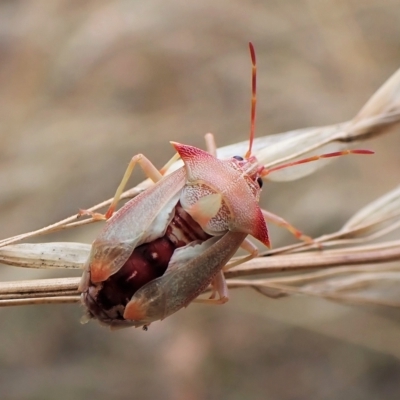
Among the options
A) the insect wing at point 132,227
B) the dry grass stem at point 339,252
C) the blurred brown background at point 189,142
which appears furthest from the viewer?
the blurred brown background at point 189,142

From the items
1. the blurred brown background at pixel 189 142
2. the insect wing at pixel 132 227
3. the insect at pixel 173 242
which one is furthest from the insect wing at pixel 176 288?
the blurred brown background at pixel 189 142

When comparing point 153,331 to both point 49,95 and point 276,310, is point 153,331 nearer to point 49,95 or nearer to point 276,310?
point 276,310

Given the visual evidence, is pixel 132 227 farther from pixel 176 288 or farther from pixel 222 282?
pixel 222 282

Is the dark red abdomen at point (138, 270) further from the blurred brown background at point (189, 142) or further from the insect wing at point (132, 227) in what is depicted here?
the blurred brown background at point (189, 142)

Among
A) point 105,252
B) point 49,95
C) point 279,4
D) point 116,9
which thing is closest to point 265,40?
point 279,4

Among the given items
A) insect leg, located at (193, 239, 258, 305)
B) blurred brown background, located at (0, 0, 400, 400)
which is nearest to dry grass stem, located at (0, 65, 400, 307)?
insect leg, located at (193, 239, 258, 305)

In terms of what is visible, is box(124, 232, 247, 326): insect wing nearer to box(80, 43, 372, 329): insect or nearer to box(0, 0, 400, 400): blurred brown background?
box(80, 43, 372, 329): insect
